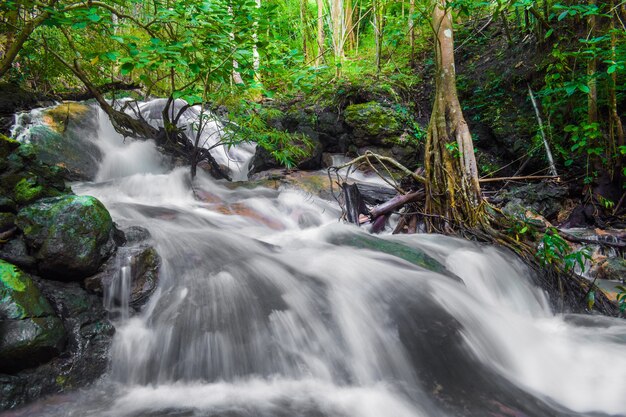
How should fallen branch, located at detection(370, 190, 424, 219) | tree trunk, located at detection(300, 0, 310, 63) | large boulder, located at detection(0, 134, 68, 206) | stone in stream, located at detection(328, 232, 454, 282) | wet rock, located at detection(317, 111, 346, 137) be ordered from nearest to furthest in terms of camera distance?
large boulder, located at detection(0, 134, 68, 206), stone in stream, located at detection(328, 232, 454, 282), fallen branch, located at detection(370, 190, 424, 219), wet rock, located at detection(317, 111, 346, 137), tree trunk, located at detection(300, 0, 310, 63)

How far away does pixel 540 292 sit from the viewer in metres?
3.91

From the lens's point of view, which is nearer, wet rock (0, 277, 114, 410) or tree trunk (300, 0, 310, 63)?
wet rock (0, 277, 114, 410)

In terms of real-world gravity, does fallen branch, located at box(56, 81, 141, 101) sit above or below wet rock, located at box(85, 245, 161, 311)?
above

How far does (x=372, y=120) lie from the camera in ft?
27.8

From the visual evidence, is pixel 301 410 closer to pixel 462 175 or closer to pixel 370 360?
pixel 370 360

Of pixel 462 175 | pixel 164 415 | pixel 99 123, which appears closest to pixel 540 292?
pixel 462 175

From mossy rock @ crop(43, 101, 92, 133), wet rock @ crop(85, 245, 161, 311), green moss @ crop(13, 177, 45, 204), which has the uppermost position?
mossy rock @ crop(43, 101, 92, 133)

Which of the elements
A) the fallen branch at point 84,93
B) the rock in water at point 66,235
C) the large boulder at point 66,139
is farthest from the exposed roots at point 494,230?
the fallen branch at point 84,93

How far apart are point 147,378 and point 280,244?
2.44 metres

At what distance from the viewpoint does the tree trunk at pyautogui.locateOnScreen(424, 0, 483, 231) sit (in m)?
4.83

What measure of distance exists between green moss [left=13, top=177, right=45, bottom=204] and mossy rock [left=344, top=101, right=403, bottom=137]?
6.52 meters

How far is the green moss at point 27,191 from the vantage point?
120 inches

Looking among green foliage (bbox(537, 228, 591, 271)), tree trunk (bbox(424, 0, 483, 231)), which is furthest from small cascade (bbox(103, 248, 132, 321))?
green foliage (bbox(537, 228, 591, 271))

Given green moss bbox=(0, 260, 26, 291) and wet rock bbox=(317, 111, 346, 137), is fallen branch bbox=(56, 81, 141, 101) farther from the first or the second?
green moss bbox=(0, 260, 26, 291)
